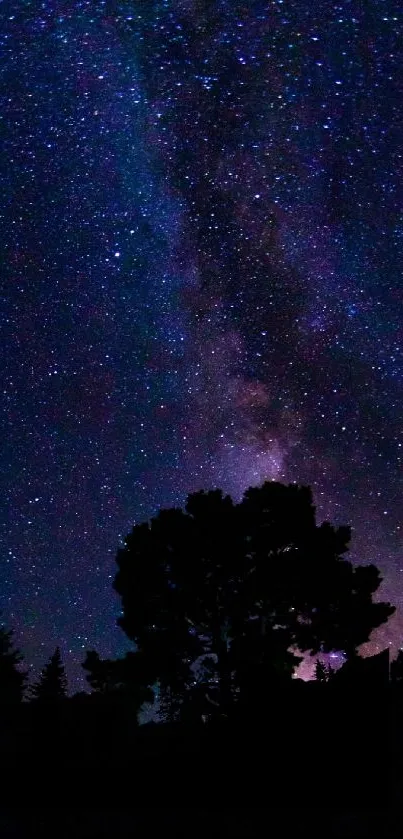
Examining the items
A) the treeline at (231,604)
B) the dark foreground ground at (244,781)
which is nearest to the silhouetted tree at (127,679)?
the treeline at (231,604)

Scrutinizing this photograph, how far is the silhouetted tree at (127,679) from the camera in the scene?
79.2 feet

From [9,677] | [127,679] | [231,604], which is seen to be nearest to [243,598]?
[231,604]

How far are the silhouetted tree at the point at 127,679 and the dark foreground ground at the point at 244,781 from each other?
7.96 meters

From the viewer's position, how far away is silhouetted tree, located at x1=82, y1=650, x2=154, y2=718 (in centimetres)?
2414

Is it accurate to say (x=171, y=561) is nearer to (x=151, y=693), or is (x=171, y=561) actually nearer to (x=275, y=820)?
(x=151, y=693)

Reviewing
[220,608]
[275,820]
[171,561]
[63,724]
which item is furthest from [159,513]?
[275,820]

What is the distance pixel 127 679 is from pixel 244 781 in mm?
12364

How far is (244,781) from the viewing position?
12.6 m

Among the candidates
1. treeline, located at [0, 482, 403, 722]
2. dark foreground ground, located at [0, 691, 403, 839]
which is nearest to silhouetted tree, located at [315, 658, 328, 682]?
treeline, located at [0, 482, 403, 722]

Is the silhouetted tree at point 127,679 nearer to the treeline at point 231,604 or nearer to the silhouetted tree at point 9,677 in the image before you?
the treeline at point 231,604

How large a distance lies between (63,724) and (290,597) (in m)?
8.72

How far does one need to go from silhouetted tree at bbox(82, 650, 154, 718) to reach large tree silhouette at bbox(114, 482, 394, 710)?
1.47ft

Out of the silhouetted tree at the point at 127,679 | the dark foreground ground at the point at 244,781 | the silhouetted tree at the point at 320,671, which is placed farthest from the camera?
the silhouetted tree at the point at 320,671

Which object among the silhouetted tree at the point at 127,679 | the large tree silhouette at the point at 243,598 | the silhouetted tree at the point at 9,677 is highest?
the large tree silhouette at the point at 243,598
